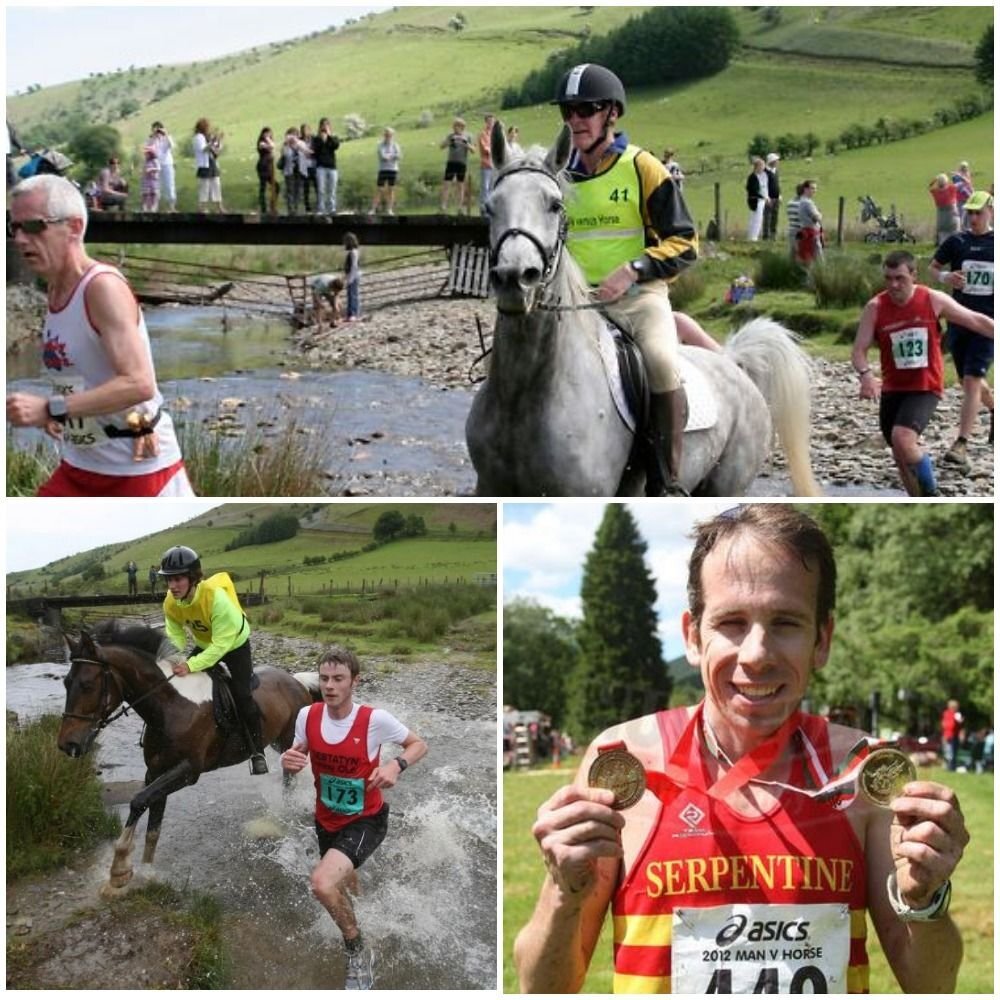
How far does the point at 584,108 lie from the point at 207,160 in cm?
1446

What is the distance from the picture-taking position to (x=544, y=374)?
6898mm

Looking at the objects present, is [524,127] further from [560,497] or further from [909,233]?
[909,233]

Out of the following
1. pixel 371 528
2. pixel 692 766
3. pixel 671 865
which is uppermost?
pixel 371 528

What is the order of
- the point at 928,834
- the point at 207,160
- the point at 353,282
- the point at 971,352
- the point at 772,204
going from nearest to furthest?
the point at 928,834 → the point at 971,352 → the point at 772,204 → the point at 207,160 → the point at 353,282

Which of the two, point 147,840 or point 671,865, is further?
point 147,840

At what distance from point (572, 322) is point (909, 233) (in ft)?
36.7

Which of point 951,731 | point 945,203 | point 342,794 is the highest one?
point 945,203

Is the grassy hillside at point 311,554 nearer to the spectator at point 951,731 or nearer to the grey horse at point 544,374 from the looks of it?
the grey horse at point 544,374

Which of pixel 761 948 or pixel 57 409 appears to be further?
pixel 57 409

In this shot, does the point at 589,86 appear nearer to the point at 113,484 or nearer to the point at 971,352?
the point at 113,484

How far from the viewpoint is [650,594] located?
689cm

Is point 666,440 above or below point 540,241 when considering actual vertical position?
below

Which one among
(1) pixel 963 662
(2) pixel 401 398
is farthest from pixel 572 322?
(2) pixel 401 398

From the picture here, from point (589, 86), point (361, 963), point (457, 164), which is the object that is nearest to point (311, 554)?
point (361, 963)
